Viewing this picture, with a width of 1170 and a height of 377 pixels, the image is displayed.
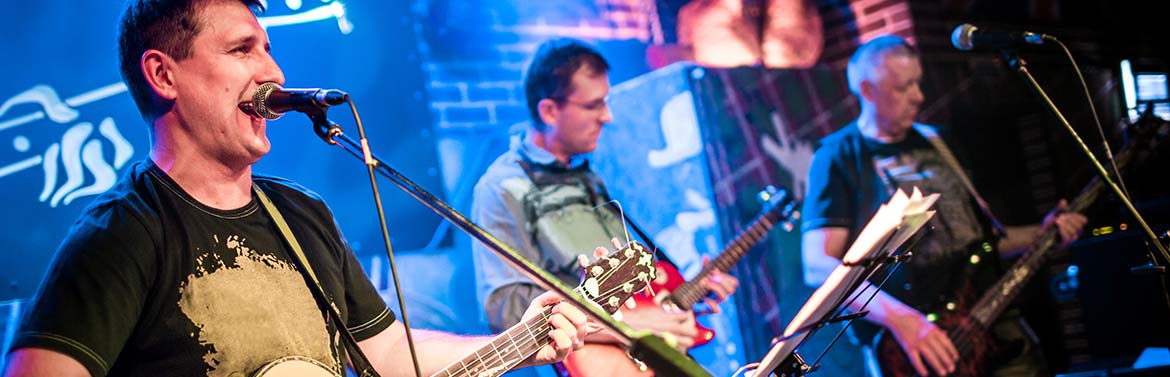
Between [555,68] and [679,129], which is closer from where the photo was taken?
[555,68]

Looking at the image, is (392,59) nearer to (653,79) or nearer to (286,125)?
(286,125)

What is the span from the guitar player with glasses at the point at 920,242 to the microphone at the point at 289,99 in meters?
3.45

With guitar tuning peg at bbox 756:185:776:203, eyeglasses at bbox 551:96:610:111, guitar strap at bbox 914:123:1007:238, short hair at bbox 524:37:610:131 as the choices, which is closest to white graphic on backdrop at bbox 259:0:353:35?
short hair at bbox 524:37:610:131

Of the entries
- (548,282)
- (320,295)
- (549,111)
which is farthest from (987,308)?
(548,282)

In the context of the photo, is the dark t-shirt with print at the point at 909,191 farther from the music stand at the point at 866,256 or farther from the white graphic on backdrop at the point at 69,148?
the white graphic on backdrop at the point at 69,148

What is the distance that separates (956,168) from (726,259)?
1984 mm

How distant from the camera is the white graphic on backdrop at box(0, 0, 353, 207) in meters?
3.49

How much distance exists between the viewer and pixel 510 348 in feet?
9.15

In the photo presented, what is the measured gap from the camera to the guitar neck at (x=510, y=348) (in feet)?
9.12

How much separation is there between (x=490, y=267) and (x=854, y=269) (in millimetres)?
2067

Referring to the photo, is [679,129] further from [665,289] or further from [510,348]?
[510,348]

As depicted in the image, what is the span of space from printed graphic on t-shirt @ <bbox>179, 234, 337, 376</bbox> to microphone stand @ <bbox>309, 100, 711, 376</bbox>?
60 centimetres

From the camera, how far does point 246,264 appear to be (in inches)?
101

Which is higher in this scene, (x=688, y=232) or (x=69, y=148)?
(x=69, y=148)
